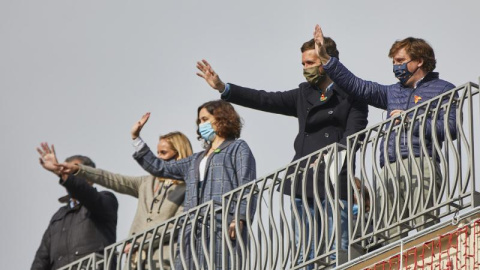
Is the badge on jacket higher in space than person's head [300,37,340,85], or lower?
lower

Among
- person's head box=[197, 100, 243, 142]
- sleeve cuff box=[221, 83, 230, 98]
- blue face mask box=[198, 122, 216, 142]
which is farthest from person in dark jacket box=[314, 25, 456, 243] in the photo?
blue face mask box=[198, 122, 216, 142]

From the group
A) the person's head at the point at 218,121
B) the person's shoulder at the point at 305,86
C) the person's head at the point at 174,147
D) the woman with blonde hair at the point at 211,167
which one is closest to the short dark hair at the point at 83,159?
the person's head at the point at 174,147

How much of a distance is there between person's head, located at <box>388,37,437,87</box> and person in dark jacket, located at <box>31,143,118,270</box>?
452 centimetres

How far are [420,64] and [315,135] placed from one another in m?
1.47

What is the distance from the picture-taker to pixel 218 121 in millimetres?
18234

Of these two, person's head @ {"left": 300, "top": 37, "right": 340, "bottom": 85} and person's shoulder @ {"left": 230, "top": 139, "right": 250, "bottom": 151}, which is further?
person's shoulder @ {"left": 230, "top": 139, "right": 250, "bottom": 151}

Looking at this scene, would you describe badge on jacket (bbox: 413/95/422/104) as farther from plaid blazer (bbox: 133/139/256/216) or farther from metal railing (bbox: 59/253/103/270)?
metal railing (bbox: 59/253/103/270)

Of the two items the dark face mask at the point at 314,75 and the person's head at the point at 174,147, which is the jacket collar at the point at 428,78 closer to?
the dark face mask at the point at 314,75

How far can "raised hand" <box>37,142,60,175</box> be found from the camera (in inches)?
766

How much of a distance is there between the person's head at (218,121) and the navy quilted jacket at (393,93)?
1920mm

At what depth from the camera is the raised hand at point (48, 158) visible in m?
19.5

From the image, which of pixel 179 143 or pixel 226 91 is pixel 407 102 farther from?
pixel 179 143

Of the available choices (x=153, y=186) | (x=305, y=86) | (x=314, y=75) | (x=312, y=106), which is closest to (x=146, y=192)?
(x=153, y=186)

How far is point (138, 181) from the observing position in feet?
63.8
